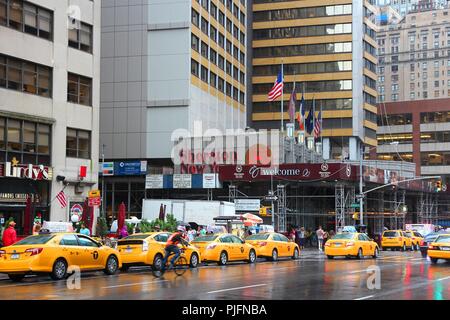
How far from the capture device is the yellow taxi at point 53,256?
62.6 feet

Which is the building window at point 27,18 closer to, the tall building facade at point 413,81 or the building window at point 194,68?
the building window at point 194,68

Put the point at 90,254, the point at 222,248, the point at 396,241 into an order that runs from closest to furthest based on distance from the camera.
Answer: the point at 90,254, the point at 222,248, the point at 396,241

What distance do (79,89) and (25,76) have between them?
464cm

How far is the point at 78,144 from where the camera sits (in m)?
40.2

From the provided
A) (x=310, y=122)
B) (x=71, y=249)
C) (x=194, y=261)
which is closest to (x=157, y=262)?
(x=194, y=261)

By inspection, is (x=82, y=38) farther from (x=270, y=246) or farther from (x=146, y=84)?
(x=146, y=84)

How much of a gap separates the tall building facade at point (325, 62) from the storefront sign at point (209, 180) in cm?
4065

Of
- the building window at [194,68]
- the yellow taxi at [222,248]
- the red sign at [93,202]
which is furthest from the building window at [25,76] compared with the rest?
the building window at [194,68]

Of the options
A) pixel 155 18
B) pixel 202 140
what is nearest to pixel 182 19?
pixel 155 18

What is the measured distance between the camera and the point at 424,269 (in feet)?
81.9

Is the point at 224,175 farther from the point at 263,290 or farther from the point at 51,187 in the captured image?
the point at 263,290

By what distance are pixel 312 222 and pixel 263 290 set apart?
4326 cm

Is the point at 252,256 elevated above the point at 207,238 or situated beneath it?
situated beneath

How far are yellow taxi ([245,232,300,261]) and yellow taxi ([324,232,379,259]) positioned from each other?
2093 mm
